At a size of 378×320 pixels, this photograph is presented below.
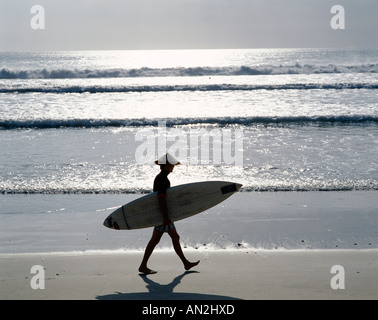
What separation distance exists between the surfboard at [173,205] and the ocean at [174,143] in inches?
33.3

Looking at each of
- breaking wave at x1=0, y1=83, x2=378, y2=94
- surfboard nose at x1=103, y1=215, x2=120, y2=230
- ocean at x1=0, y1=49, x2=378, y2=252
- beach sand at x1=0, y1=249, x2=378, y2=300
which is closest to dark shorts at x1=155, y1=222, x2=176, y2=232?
beach sand at x1=0, y1=249, x2=378, y2=300

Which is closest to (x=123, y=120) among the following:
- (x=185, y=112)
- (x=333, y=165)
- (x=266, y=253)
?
(x=185, y=112)

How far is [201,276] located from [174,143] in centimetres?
985

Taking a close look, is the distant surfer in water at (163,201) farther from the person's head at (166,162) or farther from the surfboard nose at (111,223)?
the surfboard nose at (111,223)

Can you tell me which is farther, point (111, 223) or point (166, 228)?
point (111, 223)

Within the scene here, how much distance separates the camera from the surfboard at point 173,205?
5.54m

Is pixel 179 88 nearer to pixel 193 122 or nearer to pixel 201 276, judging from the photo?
pixel 193 122

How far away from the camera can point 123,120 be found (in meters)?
19.6

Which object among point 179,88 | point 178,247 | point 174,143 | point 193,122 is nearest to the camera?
point 178,247

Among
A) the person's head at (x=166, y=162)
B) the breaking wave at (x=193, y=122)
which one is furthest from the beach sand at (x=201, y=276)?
the breaking wave at (x=193, y=122)

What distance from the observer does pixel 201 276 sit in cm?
517

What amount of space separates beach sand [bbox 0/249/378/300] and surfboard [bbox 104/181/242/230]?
1.54 feet

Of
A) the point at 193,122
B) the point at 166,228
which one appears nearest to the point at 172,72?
the point at 193,122

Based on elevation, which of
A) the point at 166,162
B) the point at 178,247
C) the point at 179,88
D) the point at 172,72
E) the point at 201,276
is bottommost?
the point at 201,276
